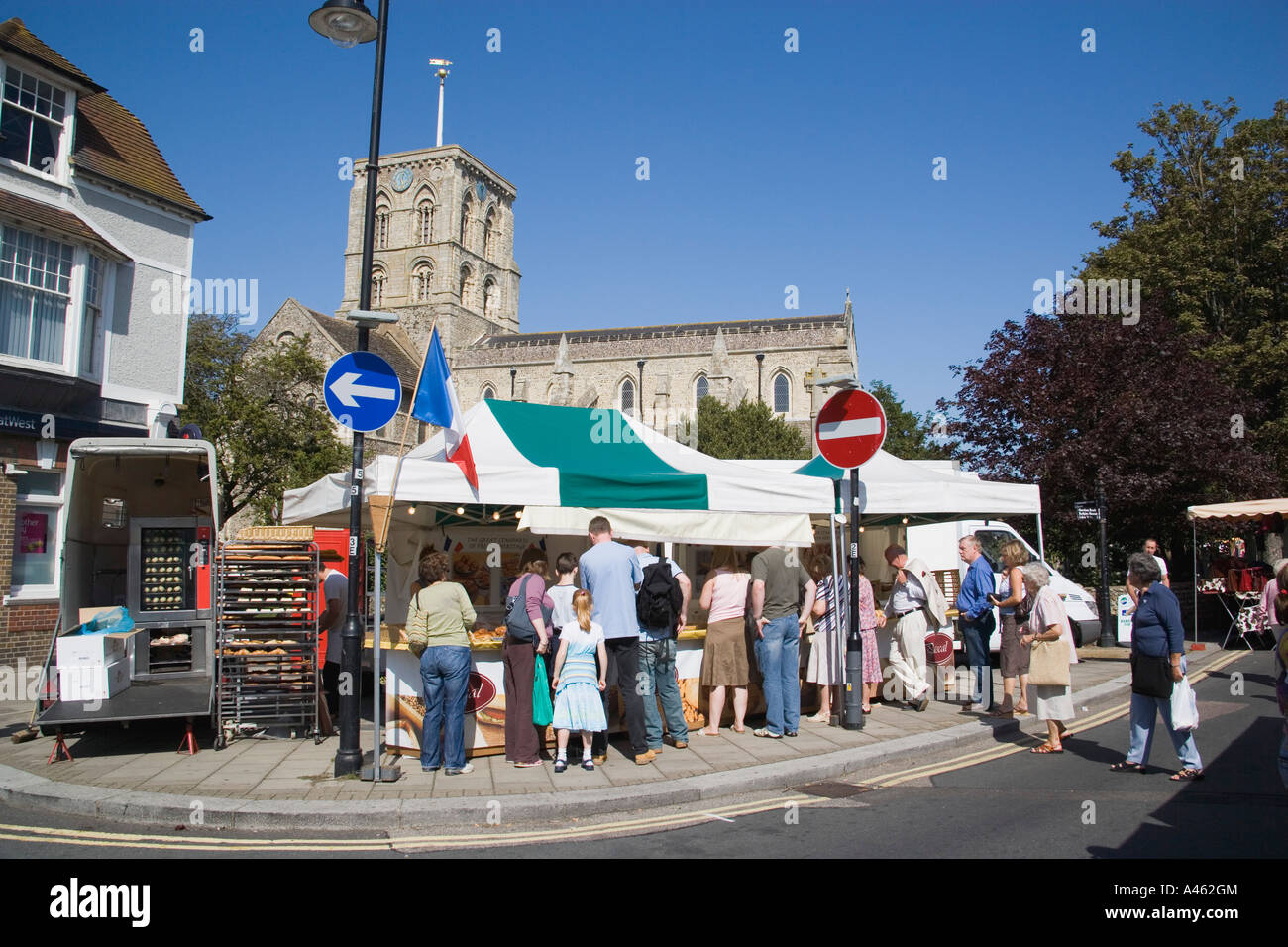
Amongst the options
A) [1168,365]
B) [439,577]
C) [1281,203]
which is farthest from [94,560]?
[1281,203]

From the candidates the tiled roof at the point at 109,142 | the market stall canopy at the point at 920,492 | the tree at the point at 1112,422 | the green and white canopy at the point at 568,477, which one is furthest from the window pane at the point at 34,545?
the tree at the point at 1112,422

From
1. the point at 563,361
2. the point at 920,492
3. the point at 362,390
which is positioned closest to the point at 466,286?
the point at 563,361

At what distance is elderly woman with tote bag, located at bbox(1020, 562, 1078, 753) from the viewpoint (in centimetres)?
767

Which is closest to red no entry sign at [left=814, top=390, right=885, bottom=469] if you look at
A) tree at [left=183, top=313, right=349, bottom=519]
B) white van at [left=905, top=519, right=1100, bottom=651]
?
white van at [left=905, top=519, right=1100, bottom=651]

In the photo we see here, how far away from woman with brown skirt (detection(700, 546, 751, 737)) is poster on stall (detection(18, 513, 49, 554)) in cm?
1158

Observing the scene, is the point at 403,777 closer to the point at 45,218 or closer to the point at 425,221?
the point at 45,218

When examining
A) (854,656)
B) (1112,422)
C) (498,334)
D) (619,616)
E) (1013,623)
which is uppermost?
(498,334)

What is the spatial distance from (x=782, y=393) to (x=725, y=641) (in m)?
51.4

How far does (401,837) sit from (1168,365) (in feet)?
70.0

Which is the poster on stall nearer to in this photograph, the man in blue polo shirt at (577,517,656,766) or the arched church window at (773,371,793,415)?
the man in blue polo shirt at (577,517,656,766)

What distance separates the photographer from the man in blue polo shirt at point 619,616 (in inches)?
291

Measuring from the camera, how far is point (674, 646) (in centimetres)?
771
